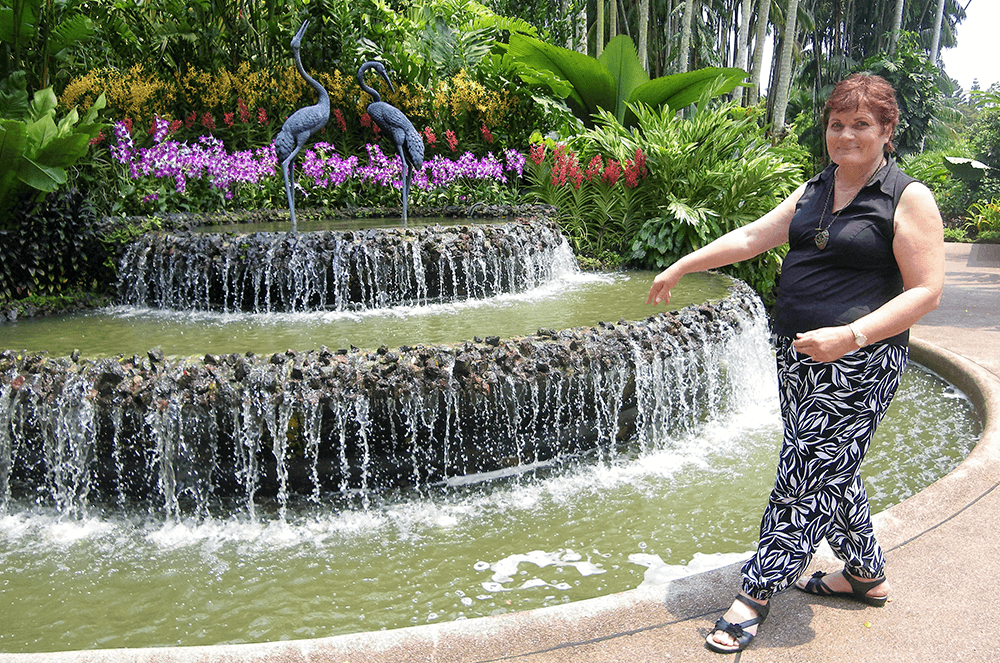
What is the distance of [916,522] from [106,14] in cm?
1058

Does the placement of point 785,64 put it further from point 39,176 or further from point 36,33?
point 39,176

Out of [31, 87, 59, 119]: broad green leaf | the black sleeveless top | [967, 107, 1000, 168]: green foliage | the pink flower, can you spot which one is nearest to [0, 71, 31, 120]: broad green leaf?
[31, 87, 59, 119]: broad green leaf

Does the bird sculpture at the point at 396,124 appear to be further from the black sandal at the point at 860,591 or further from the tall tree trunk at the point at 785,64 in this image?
the tall tree trunk at the point at 785,64

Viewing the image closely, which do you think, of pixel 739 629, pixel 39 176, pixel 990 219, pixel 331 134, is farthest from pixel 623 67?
pixel 739 629

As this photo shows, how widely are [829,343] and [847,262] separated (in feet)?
1.08

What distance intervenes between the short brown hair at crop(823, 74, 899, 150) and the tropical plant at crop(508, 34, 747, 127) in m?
9.00

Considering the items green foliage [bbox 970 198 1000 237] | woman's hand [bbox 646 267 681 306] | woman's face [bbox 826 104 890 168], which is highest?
woman's face [bbox 826 104 890 168]

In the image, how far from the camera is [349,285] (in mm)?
5754

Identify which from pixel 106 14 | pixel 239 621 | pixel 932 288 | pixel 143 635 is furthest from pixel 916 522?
pixel 106 14

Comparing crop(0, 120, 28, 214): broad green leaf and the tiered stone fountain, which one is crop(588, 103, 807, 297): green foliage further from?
crop(0, 120, 28, 214): broad green leaf

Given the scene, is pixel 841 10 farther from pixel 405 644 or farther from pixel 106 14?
pixel 405 644

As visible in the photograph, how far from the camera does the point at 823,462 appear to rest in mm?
2107

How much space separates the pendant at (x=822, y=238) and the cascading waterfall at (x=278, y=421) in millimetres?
1959

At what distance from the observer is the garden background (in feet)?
21.0
